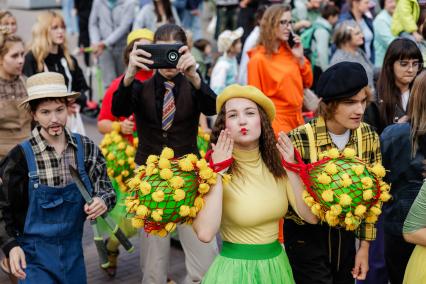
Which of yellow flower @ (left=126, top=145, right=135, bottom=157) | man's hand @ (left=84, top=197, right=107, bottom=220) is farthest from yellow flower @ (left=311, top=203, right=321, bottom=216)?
yellow flower @ (left=126, top=145, right=135, bottom=157)

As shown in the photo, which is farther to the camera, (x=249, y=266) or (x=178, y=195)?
(x=249, y=266)

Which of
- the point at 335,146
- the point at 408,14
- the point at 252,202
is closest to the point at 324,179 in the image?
the point at 252,202

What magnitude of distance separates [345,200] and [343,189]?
0.23ft

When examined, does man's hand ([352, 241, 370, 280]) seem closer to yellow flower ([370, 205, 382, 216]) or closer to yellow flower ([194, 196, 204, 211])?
yellow flower ([370, 205, 382, 216])

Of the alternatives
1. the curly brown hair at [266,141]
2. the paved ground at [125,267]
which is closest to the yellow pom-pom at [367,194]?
the curly brown hair at [266,141]

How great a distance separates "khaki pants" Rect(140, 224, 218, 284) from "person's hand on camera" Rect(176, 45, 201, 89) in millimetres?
1066

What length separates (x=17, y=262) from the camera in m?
3.93

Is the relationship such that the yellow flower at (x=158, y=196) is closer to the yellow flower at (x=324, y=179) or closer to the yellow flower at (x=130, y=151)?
the yellow flower at (x=324, y=179)

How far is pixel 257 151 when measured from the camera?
12.2 feet

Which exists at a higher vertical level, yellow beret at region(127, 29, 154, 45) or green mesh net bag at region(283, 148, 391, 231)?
yellow beret at region(127, 29, 154, 45)

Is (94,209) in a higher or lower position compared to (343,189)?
lower

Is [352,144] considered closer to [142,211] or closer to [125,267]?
[142,211]

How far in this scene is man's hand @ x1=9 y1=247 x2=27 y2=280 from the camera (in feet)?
12.9

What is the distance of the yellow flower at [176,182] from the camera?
3.22 meters
